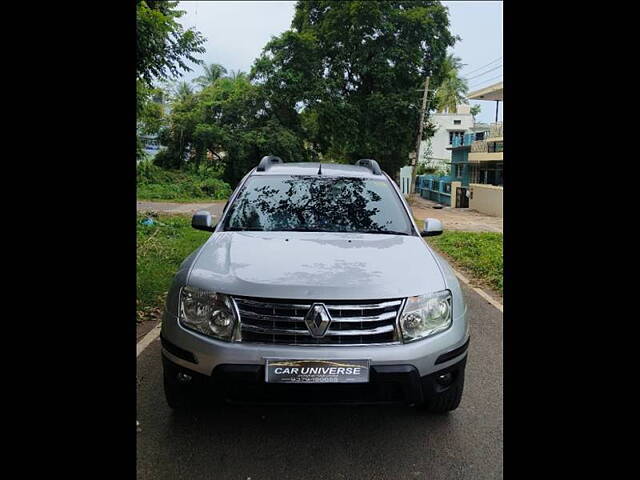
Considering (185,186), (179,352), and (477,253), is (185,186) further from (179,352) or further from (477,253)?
(179,352)

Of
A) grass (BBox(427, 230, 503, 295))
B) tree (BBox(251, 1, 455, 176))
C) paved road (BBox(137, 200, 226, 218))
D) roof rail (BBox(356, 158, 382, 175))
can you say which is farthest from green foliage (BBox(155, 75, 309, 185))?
roof rail (BBox(356, 158, 382, 175))

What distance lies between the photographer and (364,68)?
26.5 meters

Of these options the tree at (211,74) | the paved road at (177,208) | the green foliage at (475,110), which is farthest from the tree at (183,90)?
the green foliage at (475,110)

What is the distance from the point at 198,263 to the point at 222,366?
2.39 ft

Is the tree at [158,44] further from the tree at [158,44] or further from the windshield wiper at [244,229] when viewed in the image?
the windshield wiper at [244,229]

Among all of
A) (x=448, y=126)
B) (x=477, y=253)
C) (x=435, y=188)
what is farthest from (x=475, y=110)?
(x=477, y=253)

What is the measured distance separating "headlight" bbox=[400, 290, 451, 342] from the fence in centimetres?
2717

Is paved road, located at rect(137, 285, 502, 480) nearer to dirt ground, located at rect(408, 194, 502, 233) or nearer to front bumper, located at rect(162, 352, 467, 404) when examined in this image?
front bumper, located at rect(162, 352, 467, 404)

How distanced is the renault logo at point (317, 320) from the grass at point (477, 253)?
5.23 m

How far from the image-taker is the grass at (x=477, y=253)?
26.8 feet
